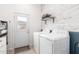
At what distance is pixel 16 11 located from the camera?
1.43m

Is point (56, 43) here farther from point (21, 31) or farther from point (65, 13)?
A: point (21, 31)

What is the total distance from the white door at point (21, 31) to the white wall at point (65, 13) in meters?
0.39

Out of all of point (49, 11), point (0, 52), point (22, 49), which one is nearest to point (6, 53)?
point (0, 52)

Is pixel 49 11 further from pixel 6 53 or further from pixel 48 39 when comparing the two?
pixel 6 53

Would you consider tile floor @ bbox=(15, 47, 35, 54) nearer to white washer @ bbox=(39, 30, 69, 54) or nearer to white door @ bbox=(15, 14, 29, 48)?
white door @ bbox=(15, 14, 29, 48)

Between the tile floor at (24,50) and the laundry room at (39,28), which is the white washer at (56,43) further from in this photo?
the tile floor at (24,50)

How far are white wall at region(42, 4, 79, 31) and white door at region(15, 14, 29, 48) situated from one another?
0.39m

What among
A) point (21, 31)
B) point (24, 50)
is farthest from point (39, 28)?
point (24, 50)

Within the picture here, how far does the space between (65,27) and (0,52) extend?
1191 mm

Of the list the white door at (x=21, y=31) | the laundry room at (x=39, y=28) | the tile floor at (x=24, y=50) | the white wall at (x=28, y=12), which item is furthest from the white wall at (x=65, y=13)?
the tile floor at (x=24, y=50)

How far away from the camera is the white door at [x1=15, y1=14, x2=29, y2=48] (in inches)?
57.5

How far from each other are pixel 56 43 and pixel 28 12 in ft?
2.40

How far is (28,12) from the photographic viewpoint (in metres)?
1.47
